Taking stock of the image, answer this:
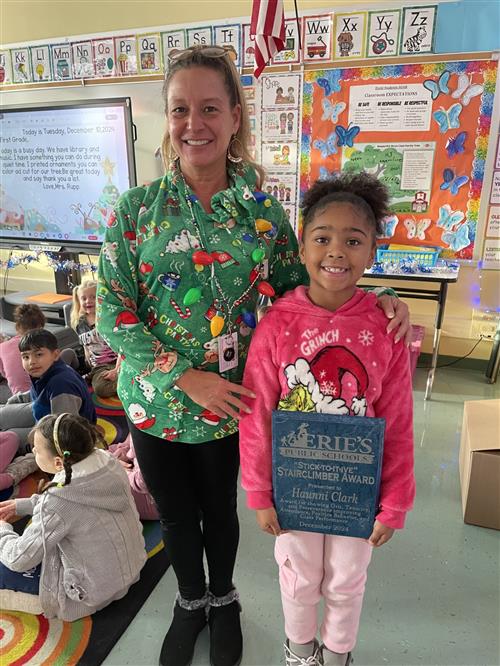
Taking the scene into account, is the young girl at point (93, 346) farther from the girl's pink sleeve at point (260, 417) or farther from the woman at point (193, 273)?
the girl's pink sleeve at point (260, 417)

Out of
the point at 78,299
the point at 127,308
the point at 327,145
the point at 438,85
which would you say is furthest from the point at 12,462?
the point at 438,85

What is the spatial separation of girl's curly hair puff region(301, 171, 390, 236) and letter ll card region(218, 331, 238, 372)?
303 millimetres

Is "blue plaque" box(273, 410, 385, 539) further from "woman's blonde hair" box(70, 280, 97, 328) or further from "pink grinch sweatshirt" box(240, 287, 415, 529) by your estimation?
"woman's blonde hair" box(70, 280, 97, 328)

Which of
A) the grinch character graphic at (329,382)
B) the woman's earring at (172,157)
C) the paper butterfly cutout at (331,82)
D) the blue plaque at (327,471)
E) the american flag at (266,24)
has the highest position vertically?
the american flag at (266,24)

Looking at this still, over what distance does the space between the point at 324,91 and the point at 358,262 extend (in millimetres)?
2730

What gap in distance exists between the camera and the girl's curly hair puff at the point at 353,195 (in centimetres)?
106

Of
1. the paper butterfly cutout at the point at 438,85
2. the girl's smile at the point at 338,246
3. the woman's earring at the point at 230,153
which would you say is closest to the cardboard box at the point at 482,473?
the girl's smile at the point at 338,246

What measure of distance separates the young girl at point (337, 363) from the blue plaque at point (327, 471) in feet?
0.12

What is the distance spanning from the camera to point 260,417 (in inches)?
41.8

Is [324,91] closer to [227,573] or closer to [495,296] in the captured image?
[495,296]

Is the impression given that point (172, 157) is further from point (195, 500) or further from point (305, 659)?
point (305, 659)

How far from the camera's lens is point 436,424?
2.73 metres

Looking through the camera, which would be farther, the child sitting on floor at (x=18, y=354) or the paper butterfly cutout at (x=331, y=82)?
the paper butterfly cutout at (x=331, y=82)

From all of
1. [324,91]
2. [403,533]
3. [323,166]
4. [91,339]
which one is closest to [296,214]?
[323,166]
